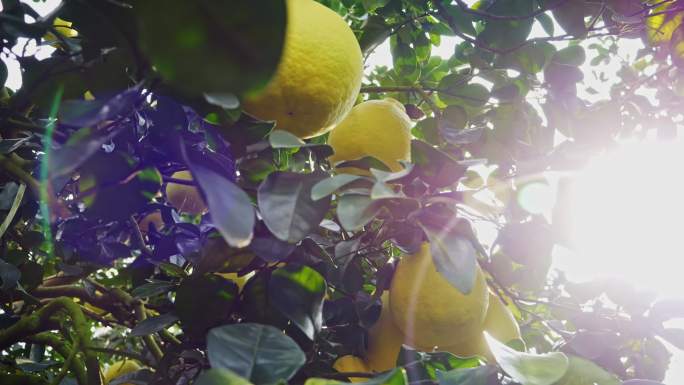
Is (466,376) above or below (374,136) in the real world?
below

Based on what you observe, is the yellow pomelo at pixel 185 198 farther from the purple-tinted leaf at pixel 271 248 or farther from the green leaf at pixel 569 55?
the green leaf at pixel 569 55

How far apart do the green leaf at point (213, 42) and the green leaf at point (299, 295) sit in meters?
0.43

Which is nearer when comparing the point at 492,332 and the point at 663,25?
the point at 492,332

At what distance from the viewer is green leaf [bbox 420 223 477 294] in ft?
1.93

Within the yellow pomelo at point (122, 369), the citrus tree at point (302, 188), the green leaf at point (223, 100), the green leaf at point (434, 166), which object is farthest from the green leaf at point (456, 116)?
the yellow pomelo at point (122, 369)

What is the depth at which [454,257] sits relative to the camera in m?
0.62

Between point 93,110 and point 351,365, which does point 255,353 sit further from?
point 351,365

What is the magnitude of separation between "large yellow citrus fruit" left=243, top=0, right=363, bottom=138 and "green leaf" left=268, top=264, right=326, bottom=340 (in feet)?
0.70

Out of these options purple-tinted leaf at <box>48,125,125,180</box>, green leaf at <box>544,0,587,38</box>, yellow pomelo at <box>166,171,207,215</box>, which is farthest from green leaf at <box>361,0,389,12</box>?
purple-tinted leaf at <box>48,125,125,180</box>

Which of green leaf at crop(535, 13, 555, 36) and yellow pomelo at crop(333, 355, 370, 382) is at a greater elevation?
green leaf at crop(535, 13, 555, 36)

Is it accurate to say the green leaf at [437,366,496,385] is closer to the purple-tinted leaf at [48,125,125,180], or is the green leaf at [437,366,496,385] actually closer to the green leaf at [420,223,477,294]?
the green leaf at [420,223,477,294]

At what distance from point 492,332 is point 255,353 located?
2.02ft

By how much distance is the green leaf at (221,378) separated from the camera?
458mm

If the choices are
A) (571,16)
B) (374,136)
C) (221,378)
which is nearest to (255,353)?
(221,378)
